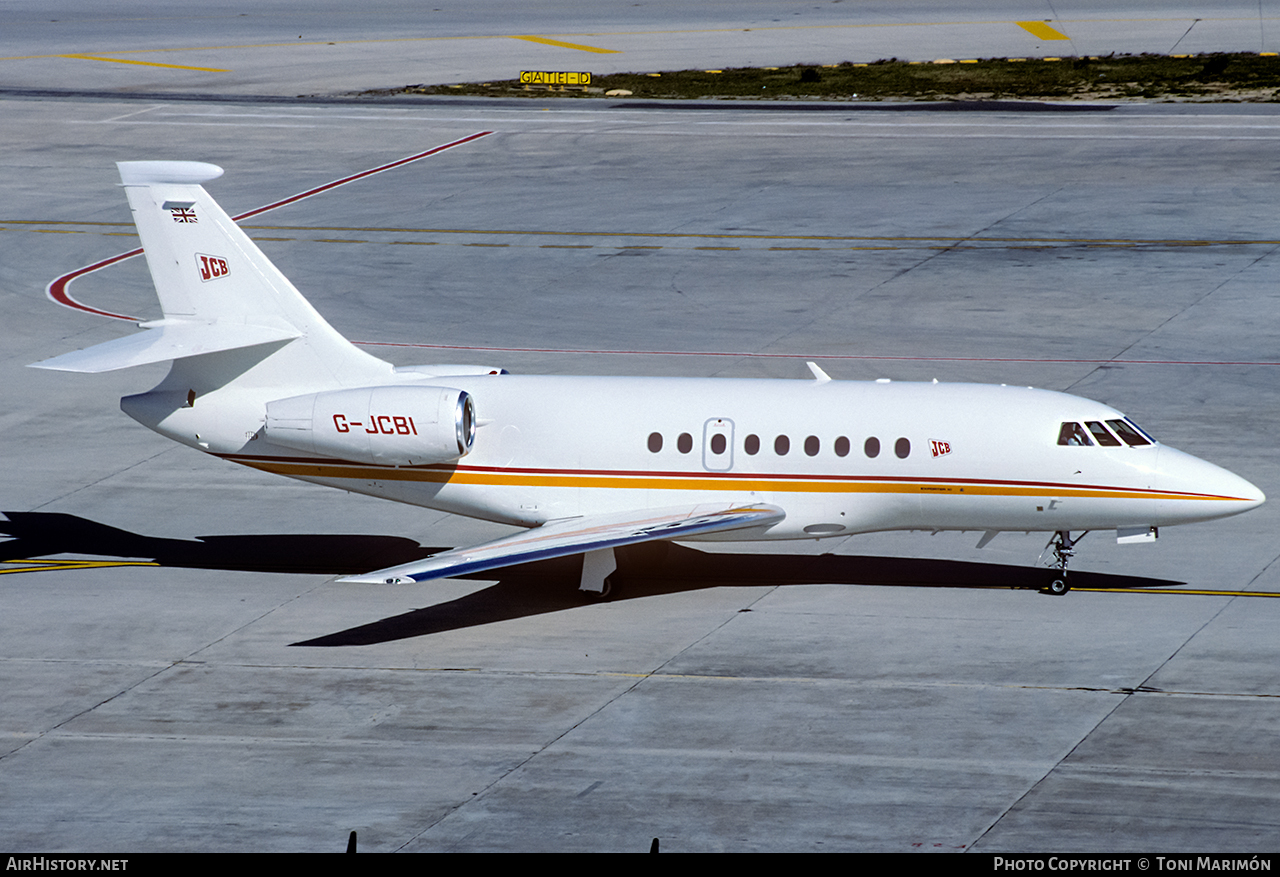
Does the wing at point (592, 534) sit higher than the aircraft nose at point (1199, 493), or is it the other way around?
the aircraft nose at point (1199, 493)

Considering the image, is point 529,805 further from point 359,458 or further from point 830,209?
point 830,209

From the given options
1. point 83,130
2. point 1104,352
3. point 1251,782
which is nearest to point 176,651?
point 1251,782

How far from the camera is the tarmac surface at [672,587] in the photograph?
1970cm

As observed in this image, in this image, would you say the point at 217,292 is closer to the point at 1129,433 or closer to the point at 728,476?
the point at 728,476

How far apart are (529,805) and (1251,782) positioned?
330 inches

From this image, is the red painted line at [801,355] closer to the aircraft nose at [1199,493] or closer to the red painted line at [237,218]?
the red painted line at [237,218]

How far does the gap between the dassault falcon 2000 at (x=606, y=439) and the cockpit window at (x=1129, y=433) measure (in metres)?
0.02

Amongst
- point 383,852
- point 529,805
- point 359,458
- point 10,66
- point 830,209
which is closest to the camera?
point 383,852

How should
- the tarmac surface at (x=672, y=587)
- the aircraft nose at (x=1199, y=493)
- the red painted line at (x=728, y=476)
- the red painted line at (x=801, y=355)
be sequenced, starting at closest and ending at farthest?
the tarmac surface at (x=672, y=587)
the aircraft nose at (x=1199, y=493)
the red painted line at (x=728, y=476)
the red painted line at (x=801, y=355)

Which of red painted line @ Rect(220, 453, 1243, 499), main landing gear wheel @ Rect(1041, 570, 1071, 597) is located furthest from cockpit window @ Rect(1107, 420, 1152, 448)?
main landing gear wheel @ Rect(1041, 570, 1071, 597)

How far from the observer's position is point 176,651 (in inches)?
976

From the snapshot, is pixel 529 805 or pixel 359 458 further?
pixel 359 458

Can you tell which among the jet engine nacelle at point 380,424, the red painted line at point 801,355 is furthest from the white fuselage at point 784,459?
the red painted line at point 801,355

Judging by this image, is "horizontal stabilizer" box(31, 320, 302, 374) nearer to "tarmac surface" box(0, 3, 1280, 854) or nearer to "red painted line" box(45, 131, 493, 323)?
"tarmac surface" box(0, 3, 1280, 854)
